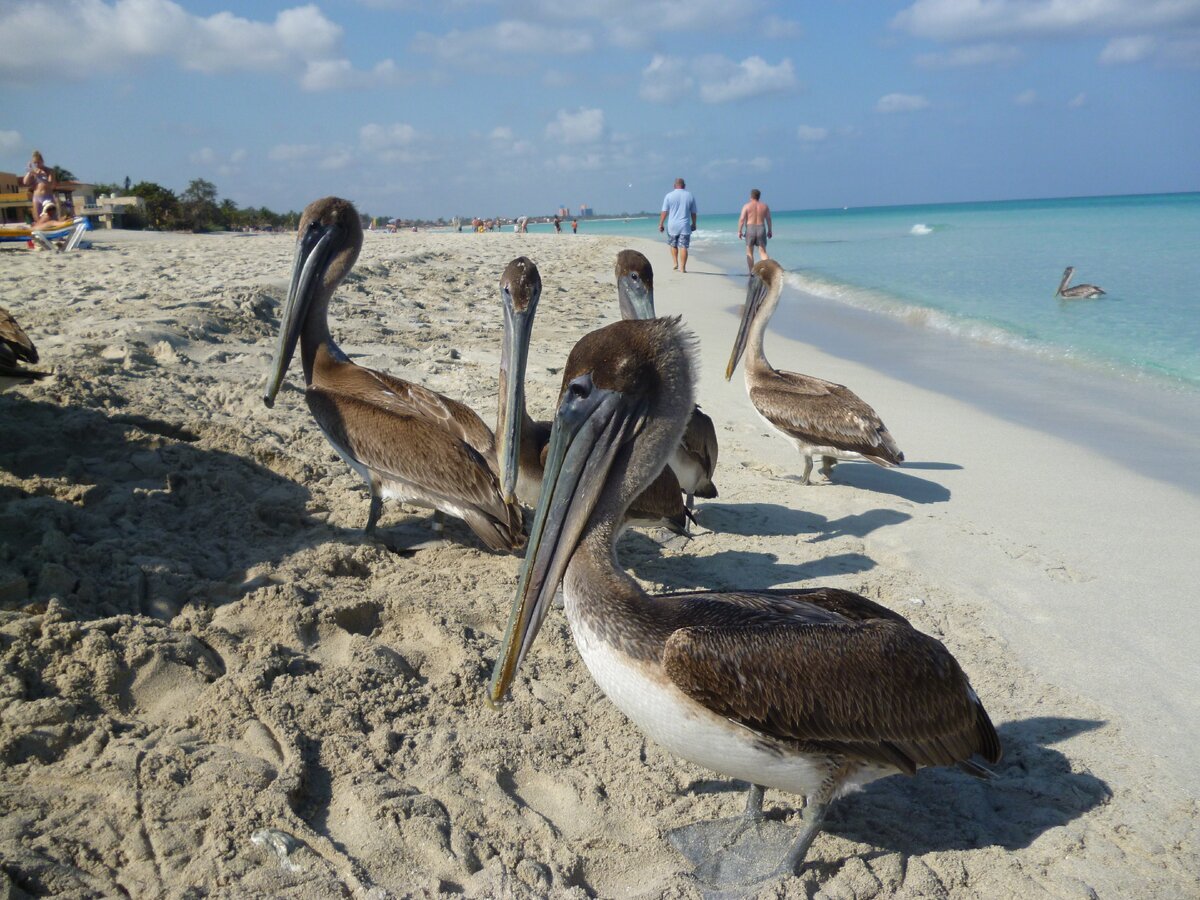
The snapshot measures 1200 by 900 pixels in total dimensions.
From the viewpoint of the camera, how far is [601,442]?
269cm

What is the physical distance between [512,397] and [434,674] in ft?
4.44

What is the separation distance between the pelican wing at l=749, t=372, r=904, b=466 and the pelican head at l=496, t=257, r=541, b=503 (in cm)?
246

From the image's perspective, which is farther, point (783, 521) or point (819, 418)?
point (819, 418)

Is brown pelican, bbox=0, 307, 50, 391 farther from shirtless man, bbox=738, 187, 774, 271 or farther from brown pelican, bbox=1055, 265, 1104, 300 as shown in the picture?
brown pelican, bbox=1055, 265, 1104, 300

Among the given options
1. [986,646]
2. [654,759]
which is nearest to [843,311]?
[986,646]

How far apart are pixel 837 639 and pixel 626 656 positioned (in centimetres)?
62

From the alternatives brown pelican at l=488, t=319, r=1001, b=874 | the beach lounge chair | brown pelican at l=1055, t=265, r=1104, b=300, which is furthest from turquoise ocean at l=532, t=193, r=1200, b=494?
the beach lounge chair

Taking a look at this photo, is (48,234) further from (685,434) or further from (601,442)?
(601,442)

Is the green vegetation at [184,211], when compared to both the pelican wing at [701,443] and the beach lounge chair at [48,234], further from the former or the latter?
the pelican wing at [701,443]

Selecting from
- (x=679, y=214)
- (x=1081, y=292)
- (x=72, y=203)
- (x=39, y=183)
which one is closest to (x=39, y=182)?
(x=39, y=183)

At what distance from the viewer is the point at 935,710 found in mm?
2627

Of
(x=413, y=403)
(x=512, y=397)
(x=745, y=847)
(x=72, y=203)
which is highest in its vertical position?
(x=72, y=203)

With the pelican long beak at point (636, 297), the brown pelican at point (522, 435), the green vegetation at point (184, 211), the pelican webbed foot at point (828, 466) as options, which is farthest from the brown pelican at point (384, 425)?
the green vegetation at point (184, 211)

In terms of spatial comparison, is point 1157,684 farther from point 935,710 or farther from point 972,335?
point 972,335
